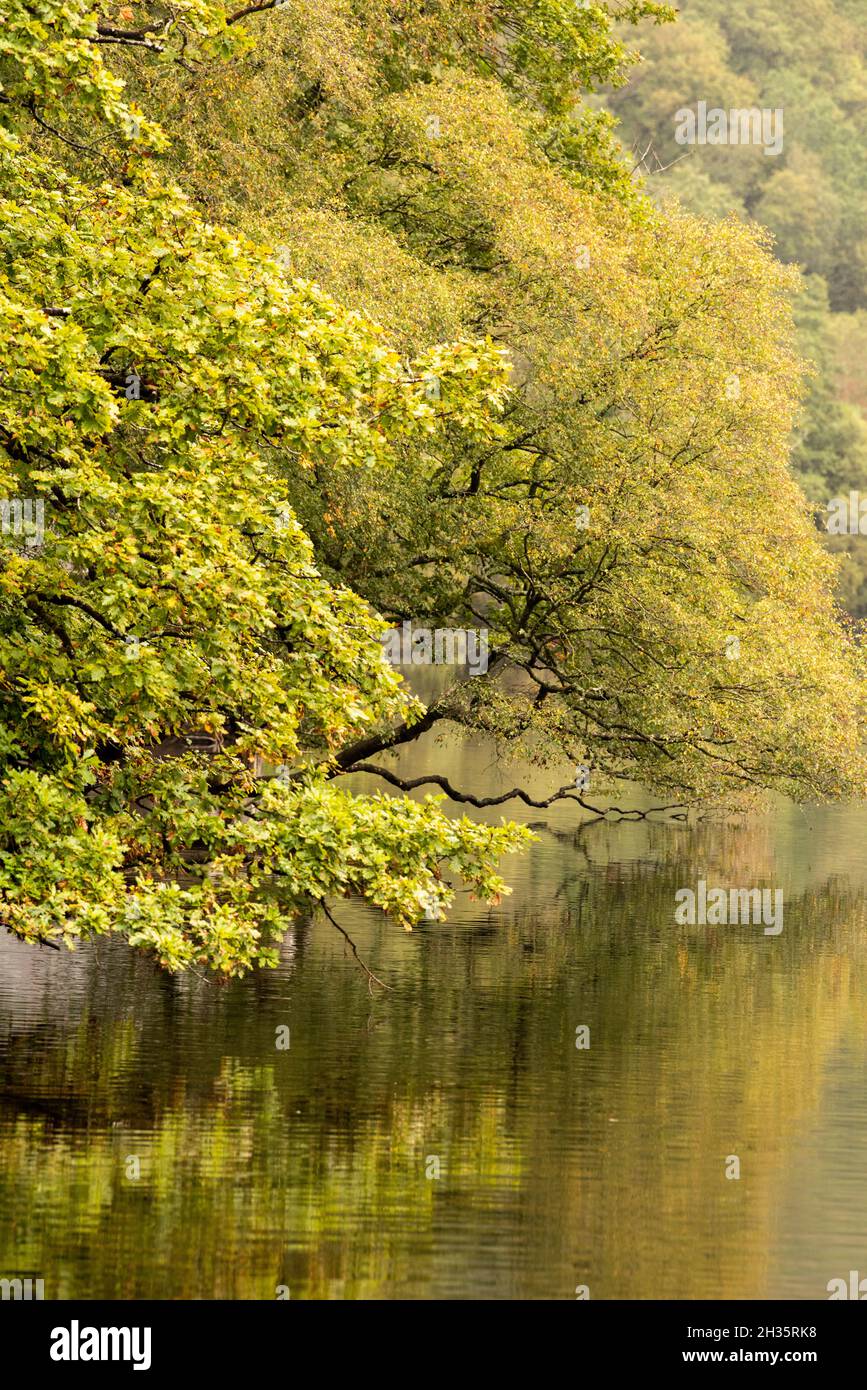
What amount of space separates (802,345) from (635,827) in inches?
2250

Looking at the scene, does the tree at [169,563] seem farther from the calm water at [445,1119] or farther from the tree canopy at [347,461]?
the calm water at [445,1119]

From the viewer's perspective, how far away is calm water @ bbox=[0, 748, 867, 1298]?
1503cm

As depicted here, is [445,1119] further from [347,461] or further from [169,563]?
[347,461]

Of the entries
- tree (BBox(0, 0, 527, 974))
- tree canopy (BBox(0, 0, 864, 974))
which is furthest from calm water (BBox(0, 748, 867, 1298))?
tree (BBox(0, 0, 527, 974))

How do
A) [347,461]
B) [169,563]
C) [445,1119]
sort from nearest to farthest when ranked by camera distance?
[169,563]
[347,461]
[445,1119]

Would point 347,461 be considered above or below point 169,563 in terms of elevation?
above

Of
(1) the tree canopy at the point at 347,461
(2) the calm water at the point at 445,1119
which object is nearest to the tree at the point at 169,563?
(1) the tree canopy at the point at 347,461

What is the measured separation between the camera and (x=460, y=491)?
102 ft

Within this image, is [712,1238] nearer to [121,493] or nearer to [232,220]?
[121,493]

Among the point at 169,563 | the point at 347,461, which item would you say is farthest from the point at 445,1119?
the point at 347,461

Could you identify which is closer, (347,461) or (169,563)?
(169,563)

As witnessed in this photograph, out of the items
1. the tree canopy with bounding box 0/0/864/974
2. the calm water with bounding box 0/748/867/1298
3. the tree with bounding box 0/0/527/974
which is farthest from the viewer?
the tree canopy with bounding box 0/0/864/974

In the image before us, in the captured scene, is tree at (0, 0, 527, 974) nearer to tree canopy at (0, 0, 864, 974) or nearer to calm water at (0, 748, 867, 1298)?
tree canopy at (0, 0, 864, 974)

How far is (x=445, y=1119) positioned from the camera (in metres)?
19.3
